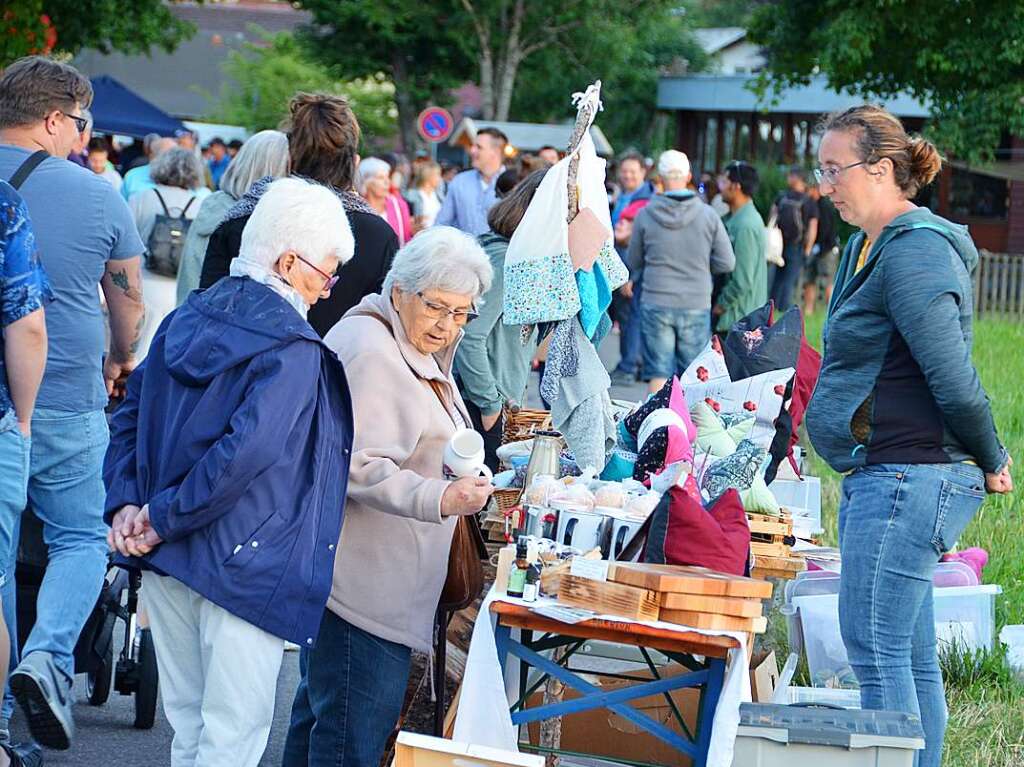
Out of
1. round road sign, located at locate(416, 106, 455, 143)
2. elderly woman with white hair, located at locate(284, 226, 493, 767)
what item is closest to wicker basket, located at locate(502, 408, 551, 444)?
elderly woman with white hair, located at locate(284, 226, 493, 767)

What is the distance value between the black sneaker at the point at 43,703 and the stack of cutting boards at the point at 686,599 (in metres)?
1.73

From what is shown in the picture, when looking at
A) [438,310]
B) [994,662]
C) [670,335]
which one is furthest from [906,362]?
[670,335]

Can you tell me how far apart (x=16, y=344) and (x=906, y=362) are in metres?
2.38

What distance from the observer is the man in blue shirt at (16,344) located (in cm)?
402

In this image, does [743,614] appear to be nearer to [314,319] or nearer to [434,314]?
[434,314]

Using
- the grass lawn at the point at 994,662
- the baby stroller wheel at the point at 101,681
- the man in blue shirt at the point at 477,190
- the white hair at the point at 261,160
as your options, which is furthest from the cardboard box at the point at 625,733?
the man in blue shirt at the point at 477,190

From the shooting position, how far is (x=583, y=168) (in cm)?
481

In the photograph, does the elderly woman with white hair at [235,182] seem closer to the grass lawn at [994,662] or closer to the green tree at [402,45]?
the grass lawn at [994,662]

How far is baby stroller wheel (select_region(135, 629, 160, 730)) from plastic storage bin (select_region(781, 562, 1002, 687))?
2.25 metres

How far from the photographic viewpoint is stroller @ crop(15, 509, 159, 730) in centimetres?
486

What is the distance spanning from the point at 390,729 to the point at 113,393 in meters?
2.99

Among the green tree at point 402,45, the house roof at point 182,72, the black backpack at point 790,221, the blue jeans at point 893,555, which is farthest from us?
the house roof at point 182,72

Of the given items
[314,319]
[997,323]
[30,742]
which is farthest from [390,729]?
[997,323]

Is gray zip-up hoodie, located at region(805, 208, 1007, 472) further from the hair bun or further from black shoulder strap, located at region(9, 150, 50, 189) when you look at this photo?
black shoulder strap, located at region(9, 150, 50, 189)
